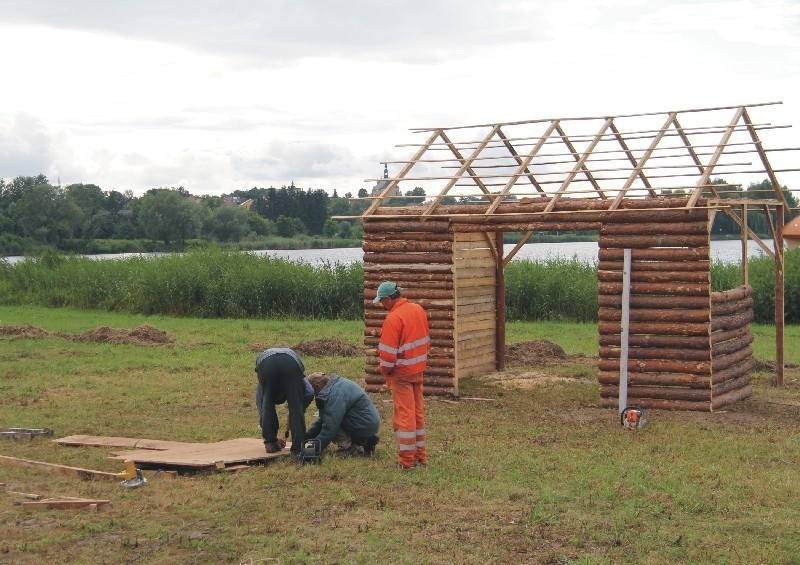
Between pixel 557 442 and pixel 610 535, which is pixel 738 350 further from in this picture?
pixel 610 535

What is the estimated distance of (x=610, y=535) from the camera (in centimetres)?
877

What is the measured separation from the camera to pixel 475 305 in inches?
768

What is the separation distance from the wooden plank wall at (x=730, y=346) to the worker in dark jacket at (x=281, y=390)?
679 cm

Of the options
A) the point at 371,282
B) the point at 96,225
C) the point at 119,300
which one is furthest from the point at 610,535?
the point at 96,225

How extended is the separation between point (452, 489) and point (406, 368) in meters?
1.65

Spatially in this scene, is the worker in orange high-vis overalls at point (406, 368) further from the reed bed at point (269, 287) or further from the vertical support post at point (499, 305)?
the reed bed at point (269, 287)

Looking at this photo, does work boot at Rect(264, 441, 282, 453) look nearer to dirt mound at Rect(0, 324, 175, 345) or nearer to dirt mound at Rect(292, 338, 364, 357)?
dirt mound at Rect(292, 338, 364, 357)

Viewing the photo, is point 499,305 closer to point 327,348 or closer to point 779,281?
point 327,348

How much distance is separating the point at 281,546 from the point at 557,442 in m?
5.47

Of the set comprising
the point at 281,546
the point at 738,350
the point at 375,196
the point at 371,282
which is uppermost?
the point at 375,196

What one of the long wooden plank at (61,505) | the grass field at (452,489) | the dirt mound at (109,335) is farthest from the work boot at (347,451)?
the dirt mound at (109,335)

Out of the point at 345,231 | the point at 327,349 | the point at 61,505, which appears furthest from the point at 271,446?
the point at 345,231

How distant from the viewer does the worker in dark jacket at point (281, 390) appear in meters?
11.8

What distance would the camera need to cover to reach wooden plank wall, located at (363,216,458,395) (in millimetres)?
17406
